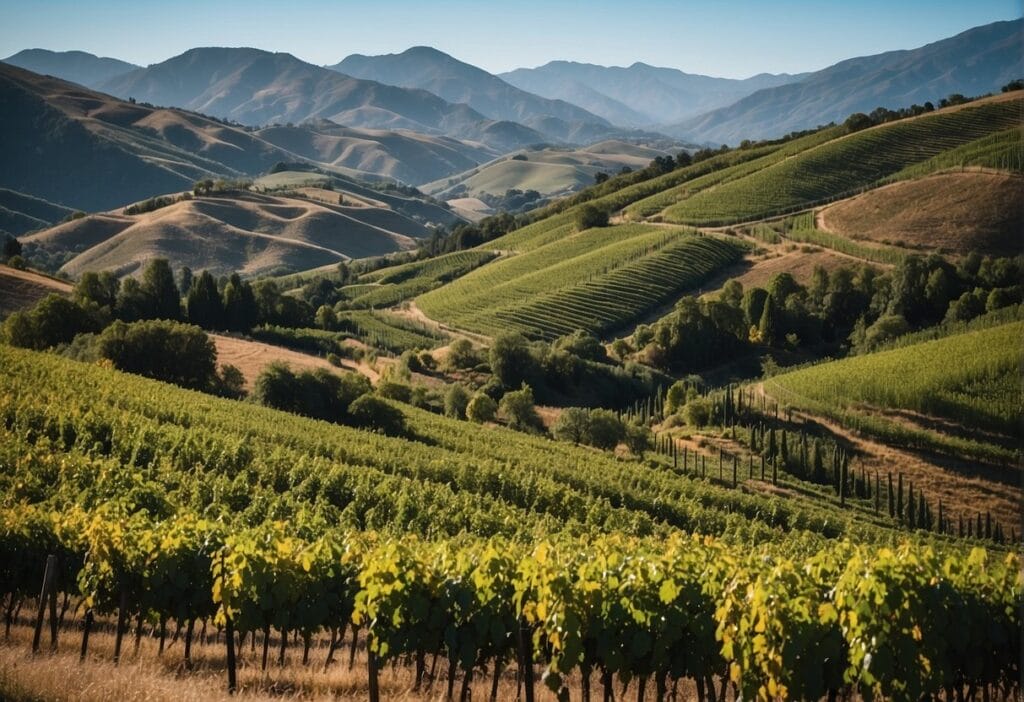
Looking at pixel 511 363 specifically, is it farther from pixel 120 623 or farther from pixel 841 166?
pixel 841 166

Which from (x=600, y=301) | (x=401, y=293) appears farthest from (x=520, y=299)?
(x=401, y=293)

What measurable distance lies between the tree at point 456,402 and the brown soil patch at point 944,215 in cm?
6281

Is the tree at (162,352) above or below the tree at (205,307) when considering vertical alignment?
below

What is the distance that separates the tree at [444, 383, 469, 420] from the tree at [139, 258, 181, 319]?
3554 cm

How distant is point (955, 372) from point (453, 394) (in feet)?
117

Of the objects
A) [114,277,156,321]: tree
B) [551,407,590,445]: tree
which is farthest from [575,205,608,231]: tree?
[551,407,590,445]: tree

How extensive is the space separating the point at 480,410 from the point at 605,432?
420 inches

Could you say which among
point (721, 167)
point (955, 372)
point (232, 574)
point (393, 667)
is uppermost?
point (721, 167)

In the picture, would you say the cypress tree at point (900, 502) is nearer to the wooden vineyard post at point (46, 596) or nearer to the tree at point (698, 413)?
the tree at point (698, 413)

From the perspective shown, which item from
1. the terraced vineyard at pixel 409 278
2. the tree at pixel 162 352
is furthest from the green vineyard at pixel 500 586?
the terraced vineyard at pixel 409 278

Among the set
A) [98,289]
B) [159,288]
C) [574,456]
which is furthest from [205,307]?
[574,456]

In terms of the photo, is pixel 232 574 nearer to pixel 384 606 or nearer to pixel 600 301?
pixel 384 606

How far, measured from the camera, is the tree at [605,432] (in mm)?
62188

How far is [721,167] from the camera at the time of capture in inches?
6250
